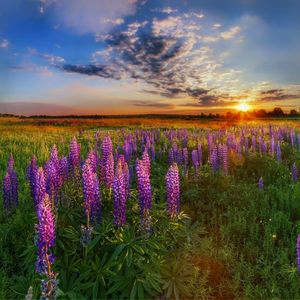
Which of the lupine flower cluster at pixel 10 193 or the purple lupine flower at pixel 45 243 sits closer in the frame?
the purple lupine flower at pixel 45 243

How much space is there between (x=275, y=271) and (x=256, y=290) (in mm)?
538

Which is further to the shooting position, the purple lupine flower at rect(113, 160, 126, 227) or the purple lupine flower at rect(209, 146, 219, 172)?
the purple lupine flower at rect(209, 146, 219, 172)

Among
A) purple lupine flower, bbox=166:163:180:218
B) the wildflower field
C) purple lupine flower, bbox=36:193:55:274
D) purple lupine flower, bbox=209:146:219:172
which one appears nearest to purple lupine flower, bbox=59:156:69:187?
the wildflower field

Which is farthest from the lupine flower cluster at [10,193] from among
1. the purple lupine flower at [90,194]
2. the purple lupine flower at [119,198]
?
the purple lupine flower at [119,198]

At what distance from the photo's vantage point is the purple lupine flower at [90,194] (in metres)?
4.21

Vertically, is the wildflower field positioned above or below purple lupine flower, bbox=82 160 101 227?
below

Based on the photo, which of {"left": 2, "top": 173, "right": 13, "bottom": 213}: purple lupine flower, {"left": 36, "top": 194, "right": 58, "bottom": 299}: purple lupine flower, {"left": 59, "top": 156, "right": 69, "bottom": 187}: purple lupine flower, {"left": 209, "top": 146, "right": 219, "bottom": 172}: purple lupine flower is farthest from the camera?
{"left": 209, "top": 146, "right": 219, "bottom": 172}: purple lupine flower

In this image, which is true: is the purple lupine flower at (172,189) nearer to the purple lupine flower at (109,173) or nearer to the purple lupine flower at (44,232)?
the purple lupine flower at (109,173)

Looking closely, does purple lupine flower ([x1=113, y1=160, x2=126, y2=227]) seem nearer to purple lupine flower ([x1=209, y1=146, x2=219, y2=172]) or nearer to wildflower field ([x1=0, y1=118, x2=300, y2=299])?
wildflower field ([x1=0, y1=118, x2=300, y2=299])

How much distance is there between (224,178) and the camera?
26.2 ft

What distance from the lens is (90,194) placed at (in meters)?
4.25

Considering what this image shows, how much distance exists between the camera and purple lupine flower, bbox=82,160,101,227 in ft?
13.8

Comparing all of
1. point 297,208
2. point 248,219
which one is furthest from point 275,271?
point 297,208

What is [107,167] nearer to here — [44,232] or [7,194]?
[7,194]
